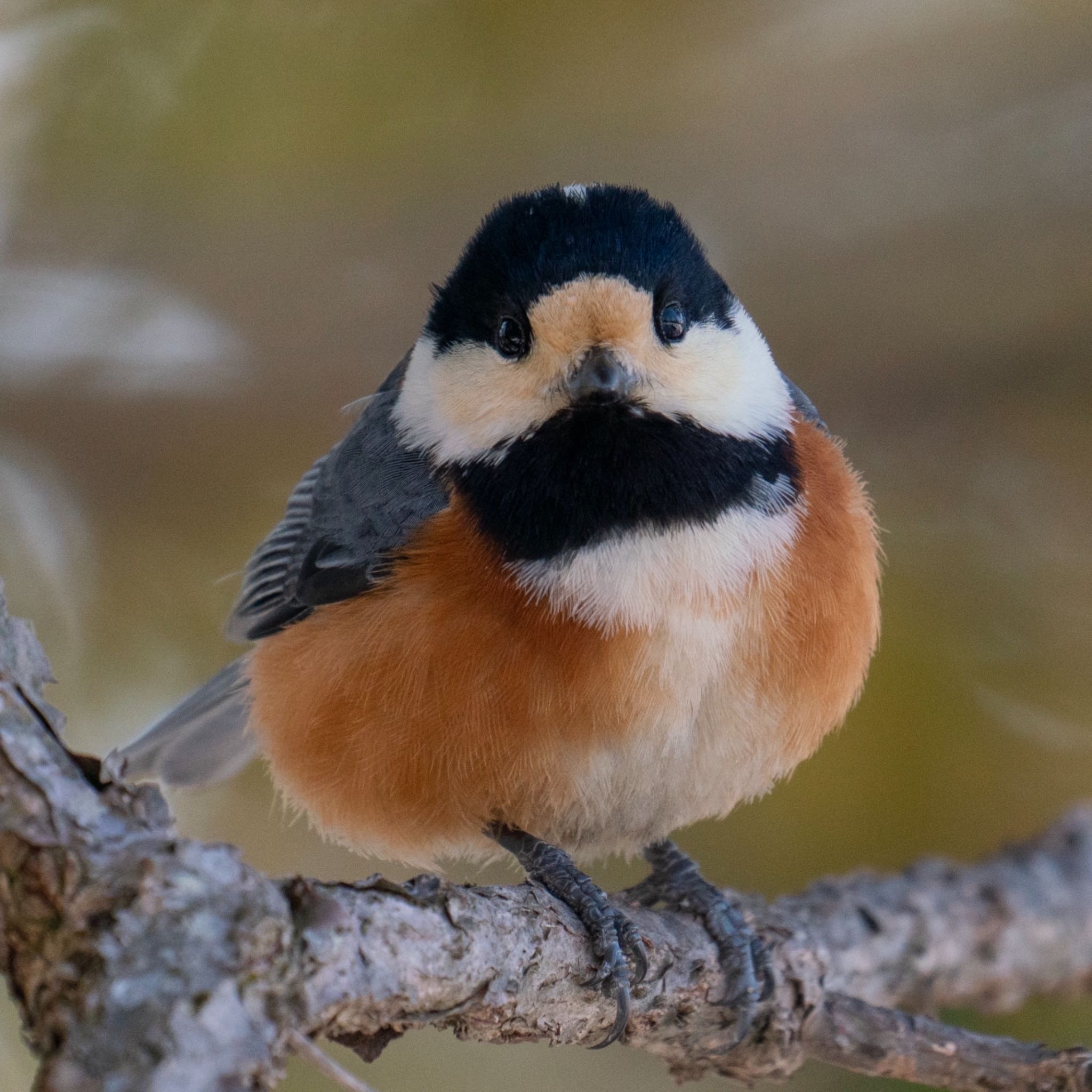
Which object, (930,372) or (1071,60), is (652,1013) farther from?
(1071,60)

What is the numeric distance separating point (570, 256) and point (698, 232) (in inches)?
46.7

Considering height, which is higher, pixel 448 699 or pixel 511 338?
pixel 511 338

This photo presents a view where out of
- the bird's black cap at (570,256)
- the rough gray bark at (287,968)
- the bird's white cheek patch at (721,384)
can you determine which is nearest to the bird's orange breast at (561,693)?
the bird's white cheek patch at (721,384)

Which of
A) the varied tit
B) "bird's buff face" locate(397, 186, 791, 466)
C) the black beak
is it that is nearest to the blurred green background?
the varied tit

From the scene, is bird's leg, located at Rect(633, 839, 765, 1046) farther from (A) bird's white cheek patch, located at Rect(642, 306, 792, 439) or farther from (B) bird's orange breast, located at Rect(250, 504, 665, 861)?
(A) bird's white cheek patch, located at Rect(642, 306, 792, 439)

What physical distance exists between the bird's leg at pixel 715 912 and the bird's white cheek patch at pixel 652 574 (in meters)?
0.70

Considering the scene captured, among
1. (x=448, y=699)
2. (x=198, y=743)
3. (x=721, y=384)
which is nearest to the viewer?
(x=448, y=699)

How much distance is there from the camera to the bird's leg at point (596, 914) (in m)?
2.07

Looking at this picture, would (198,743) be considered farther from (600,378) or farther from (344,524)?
(600,378)

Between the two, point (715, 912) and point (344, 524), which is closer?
point (715, 912)

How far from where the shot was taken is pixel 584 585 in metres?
2.07

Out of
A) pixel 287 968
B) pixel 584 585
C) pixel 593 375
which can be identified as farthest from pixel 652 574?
pixel 287 968

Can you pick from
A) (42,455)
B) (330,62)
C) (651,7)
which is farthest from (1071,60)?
(42,455)

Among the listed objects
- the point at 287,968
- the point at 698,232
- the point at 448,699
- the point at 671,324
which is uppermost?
the point at 698,232
